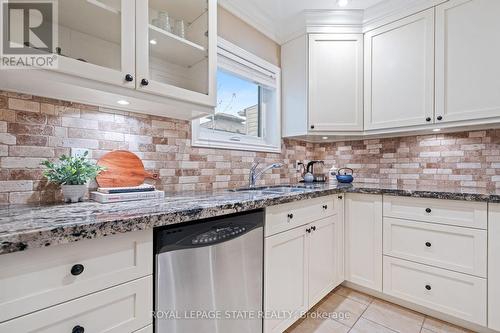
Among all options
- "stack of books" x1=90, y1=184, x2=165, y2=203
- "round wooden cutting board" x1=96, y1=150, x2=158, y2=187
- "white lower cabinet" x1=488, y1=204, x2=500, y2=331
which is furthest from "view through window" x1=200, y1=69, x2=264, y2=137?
"white lower cabinet" x1=488, y1=204, x2=500, y2=331

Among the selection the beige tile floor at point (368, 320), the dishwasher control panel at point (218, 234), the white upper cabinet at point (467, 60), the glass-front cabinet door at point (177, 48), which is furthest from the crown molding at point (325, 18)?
the beige tile floor at point (368, 320)

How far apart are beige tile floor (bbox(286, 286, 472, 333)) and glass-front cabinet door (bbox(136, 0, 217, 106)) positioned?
163 cm

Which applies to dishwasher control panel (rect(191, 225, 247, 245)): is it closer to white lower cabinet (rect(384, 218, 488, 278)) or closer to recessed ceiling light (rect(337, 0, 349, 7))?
white lower cabinet (rect(384, 218, 488, 278))

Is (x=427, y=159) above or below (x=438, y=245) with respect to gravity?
above

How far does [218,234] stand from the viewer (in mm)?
1030

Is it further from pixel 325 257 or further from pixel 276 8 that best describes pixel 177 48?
pixel 325 257

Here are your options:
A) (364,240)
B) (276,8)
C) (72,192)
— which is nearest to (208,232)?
(72,192)

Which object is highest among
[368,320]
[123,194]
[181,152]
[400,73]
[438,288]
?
[400,73]

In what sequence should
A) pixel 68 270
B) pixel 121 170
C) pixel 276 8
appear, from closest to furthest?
pixel 68 270, pixel 121 170, pixel 276 8

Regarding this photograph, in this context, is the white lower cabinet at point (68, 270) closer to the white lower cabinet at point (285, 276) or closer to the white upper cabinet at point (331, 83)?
the white lower cabinet at point (285, 276)

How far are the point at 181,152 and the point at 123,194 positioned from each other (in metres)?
0.55

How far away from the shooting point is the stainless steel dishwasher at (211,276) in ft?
2.86

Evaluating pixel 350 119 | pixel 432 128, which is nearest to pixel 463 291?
pixel 432 128

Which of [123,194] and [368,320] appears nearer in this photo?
[123,194]
